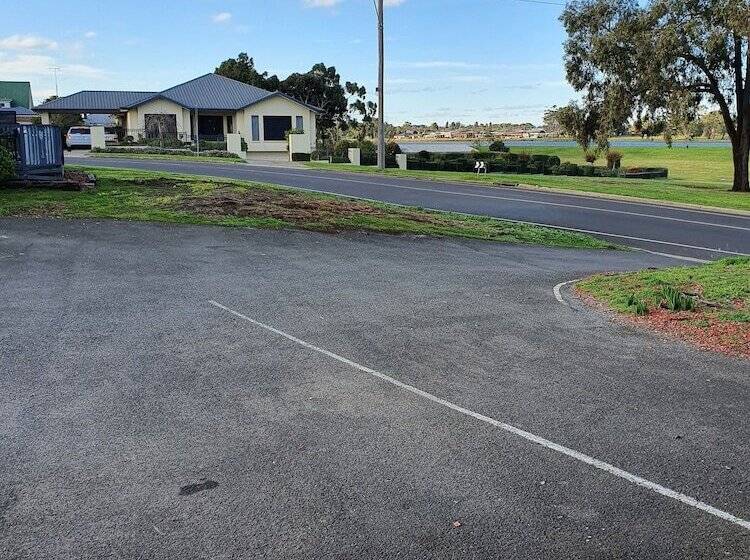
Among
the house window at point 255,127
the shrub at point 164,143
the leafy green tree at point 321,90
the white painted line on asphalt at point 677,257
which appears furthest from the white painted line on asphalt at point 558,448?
the leafy green tree at point 321,90

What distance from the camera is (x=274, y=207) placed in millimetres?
17703

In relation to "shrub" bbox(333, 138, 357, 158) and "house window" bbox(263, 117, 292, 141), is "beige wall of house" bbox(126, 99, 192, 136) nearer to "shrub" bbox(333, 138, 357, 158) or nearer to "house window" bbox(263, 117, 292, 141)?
"house window" bbox(263, 117, 292, 141)

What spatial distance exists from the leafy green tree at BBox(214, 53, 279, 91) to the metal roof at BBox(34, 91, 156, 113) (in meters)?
16.8

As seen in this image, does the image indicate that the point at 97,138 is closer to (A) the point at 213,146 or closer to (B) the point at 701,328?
(A) the point at 213,146

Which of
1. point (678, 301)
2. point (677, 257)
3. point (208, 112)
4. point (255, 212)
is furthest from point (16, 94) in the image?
point (678, 301)

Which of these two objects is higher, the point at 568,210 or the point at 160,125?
the point at 160,125

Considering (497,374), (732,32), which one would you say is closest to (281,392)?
(497,374)

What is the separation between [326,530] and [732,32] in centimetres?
3132

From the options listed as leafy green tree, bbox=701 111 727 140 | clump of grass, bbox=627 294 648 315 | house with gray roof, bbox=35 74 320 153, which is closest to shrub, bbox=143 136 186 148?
house with gray roof, bbox=35 74 320 153

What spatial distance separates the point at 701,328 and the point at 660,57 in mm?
25594

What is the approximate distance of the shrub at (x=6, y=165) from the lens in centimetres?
1764

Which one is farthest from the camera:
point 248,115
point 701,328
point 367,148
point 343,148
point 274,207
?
point 248,115

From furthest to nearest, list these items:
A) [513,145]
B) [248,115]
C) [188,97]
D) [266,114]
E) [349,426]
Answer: [513,145] → [188,97] → [266,114] → [248,115] → [349,426]

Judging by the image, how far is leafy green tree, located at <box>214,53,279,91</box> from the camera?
249 feet
